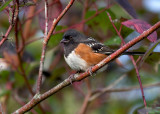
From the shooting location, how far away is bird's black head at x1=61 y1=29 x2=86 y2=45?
2805 mm

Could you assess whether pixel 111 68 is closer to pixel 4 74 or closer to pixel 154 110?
pixel 4 74

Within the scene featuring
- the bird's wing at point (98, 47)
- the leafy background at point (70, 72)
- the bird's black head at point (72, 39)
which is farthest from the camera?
the bird's black head at point (72, 39)

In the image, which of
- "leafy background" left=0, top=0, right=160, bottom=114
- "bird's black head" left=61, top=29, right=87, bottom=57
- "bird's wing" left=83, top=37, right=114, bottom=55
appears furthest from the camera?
"bird's black head" left=61, top=29, right=87, bottom=57

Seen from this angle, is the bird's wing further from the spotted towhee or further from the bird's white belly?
the bird's white belly

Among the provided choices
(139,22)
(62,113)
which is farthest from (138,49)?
(62,113)

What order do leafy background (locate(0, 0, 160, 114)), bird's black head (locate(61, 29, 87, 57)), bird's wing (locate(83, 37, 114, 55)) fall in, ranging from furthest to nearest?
1. bird's black head (locate(61, 29, 87, 57))
2. bird's wing (locate(83, 37, 114, 55))
3. leafy background (locate(0, 0, 160, 114))

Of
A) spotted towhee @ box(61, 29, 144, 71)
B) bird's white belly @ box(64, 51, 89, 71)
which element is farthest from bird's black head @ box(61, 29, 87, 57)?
bird's white belly @ box(64, 51, 89, 71)

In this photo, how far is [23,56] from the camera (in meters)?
2.71

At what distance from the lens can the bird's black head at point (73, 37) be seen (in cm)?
280

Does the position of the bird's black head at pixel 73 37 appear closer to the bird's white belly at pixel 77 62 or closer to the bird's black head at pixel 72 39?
the bird's black head at pixel 72 39

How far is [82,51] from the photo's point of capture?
260 cm

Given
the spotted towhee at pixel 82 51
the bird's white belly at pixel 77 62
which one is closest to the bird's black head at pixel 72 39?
the spotted towhee at pixel 82 51

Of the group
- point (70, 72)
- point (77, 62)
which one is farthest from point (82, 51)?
point (70, 72)

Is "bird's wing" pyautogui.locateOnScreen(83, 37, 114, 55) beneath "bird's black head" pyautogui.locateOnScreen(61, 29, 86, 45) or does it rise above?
beneath
